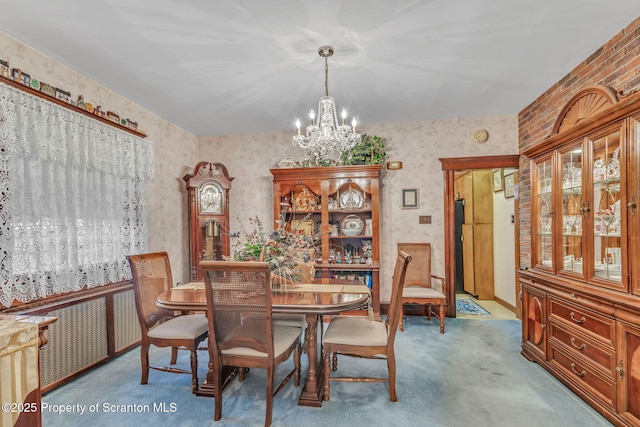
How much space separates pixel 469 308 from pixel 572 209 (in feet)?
8.62

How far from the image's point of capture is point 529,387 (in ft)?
7.95

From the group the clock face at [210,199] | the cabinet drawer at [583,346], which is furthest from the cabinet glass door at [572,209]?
the clock face at [210,199]

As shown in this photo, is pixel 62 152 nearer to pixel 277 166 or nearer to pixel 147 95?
pixel 147 95

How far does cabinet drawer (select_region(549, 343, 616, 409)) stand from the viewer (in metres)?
2.00

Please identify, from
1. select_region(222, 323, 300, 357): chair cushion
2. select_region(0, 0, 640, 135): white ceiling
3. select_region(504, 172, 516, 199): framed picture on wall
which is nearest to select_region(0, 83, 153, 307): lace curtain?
select_region(0, 0, 640, 135): white ceiling

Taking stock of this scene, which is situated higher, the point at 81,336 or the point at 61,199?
the point at 61,199

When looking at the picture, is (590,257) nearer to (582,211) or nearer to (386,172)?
(582,211)

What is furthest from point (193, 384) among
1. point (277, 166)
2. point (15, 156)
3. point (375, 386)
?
point (277, 166)

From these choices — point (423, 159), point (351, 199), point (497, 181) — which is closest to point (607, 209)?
Answer: point (423, 159)

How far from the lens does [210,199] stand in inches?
170

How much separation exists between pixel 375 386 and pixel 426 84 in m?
2.77

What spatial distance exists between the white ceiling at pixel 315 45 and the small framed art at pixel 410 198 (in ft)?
3.94

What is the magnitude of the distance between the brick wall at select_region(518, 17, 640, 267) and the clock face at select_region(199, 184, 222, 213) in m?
3.90

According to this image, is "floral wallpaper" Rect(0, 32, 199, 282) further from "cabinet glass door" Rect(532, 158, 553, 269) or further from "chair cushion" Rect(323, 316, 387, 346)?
"cabinet glass door" Rect(532, 158, 553, 269)
